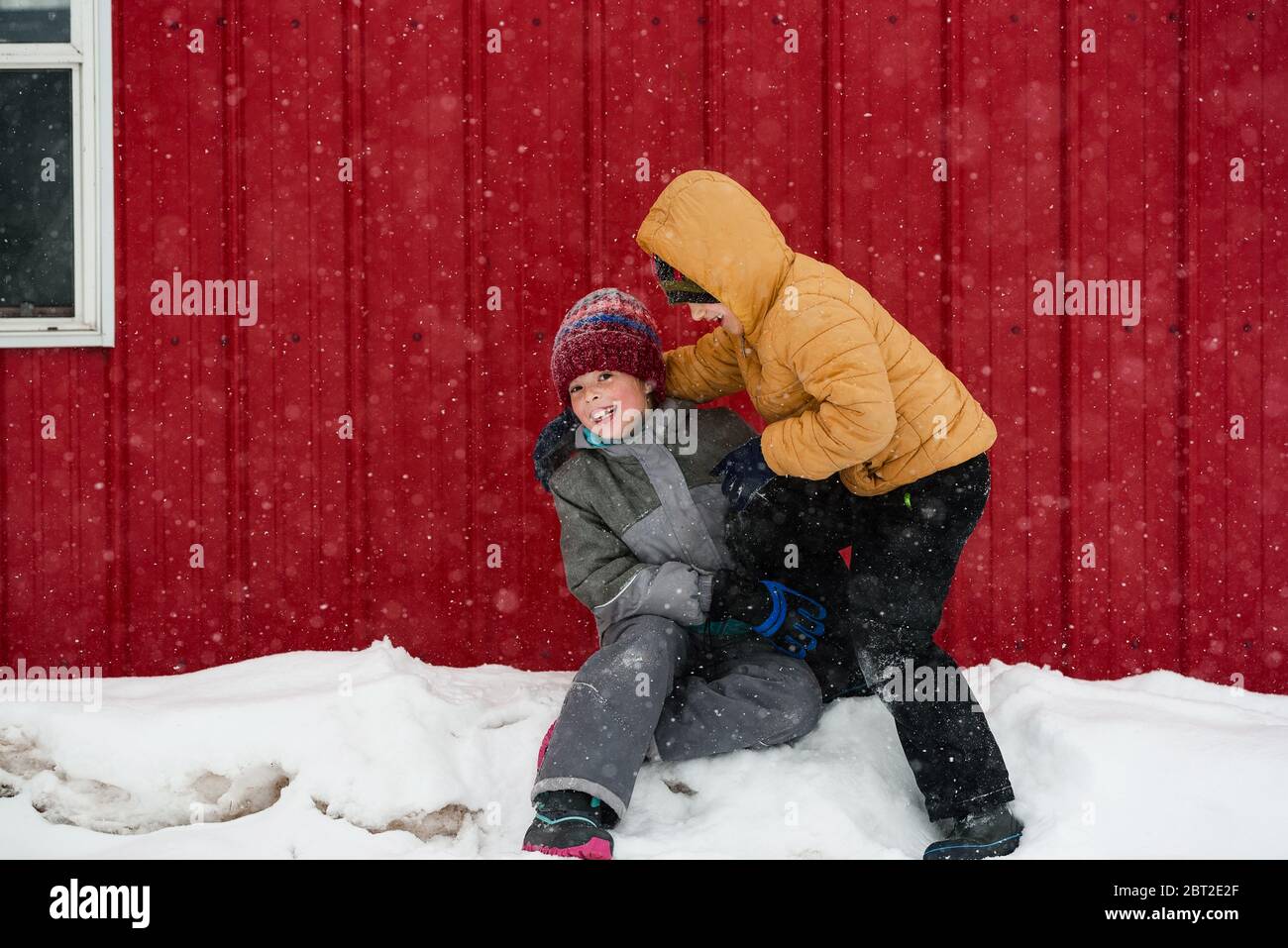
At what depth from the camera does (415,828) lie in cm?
202

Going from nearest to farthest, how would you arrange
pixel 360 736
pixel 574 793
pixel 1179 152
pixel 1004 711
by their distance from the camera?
pixel 574 793
pixel 360 736
pixel 1004 711
pixel 1179 152

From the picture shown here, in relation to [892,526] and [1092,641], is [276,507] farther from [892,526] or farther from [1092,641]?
[1092,641]

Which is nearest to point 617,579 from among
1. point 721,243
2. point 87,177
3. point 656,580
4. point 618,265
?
point 656,580

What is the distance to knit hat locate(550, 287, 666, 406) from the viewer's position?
2.23 meters

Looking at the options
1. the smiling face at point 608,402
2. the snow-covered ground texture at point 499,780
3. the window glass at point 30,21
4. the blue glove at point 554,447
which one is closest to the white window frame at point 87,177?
the window glass at point 30,21

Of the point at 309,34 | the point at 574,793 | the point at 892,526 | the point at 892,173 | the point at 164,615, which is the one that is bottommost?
the point at 574,793

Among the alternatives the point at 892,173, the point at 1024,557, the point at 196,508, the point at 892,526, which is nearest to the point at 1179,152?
the point at 892,173

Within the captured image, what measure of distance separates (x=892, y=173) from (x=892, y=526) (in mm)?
1377

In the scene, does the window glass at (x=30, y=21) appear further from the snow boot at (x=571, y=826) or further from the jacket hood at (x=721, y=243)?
the snow boot at (x=571, y=826)

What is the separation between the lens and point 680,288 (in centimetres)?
203

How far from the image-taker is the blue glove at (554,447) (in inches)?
93.4

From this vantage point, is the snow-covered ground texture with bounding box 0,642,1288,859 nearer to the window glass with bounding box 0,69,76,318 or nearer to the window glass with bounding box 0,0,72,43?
the window glass with bounding box 0,69,76,318

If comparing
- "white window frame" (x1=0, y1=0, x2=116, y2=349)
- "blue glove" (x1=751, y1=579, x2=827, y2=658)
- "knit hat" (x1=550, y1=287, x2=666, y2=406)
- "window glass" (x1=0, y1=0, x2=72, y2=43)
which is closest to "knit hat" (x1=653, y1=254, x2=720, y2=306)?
"knit hat" (x1=550, y1=287, x2=666, y2=406)

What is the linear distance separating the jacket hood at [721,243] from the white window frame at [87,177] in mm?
2018
